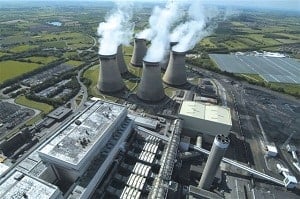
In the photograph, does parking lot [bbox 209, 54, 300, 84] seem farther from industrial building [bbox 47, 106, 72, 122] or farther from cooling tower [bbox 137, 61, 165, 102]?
industrial building [bbox 47, 106, 72, 122]

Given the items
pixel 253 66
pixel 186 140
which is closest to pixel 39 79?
pixel 186 140

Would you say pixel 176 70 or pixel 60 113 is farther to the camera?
pixel 176 70

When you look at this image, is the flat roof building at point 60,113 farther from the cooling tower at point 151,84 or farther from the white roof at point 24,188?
the white roof at point 24,188

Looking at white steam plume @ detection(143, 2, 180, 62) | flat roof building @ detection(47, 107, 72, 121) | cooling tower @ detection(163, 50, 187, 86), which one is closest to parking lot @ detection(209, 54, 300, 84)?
cooling tower @ detection(163, 50, 187, 86)

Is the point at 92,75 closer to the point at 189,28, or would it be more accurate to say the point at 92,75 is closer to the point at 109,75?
the point at 109,75

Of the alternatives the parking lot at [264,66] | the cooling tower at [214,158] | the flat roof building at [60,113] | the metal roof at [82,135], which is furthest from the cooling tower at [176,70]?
the cooling tower at [214,158]

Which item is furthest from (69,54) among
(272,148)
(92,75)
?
(272,148)
